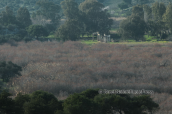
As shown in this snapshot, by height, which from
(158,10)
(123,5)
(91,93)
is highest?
(123,5)

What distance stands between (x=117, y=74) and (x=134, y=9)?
36951 millimetres

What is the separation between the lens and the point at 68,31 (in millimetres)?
56250

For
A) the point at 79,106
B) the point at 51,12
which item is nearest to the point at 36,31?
the point at 51,12

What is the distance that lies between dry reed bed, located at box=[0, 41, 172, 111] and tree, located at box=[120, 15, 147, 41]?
10.7 meters

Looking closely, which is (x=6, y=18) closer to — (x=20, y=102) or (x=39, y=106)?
(x=20, y=102)

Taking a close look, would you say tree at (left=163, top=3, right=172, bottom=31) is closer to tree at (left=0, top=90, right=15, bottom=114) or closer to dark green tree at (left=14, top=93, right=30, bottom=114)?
dark green tree at (left=14, top=93, right=30, bottom=114)

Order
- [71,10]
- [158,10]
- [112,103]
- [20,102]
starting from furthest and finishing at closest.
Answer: [71,10]
[158,10]
[112,103]
[20,102]

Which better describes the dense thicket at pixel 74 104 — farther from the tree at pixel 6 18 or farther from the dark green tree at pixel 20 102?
the tree at pixel 6 18

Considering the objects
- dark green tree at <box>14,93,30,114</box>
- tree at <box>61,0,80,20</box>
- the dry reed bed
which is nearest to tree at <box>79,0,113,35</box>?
tree at <box>61,0,80,20</box>

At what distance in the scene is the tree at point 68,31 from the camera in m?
55.8

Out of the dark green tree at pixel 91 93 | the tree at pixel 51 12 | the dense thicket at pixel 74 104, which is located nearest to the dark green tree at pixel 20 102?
the dense thicket at pixel 74 104

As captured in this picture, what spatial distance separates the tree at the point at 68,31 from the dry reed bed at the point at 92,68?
1040 centimetres

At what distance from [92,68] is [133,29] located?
972 inches

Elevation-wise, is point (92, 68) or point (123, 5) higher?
point (123, 5)
